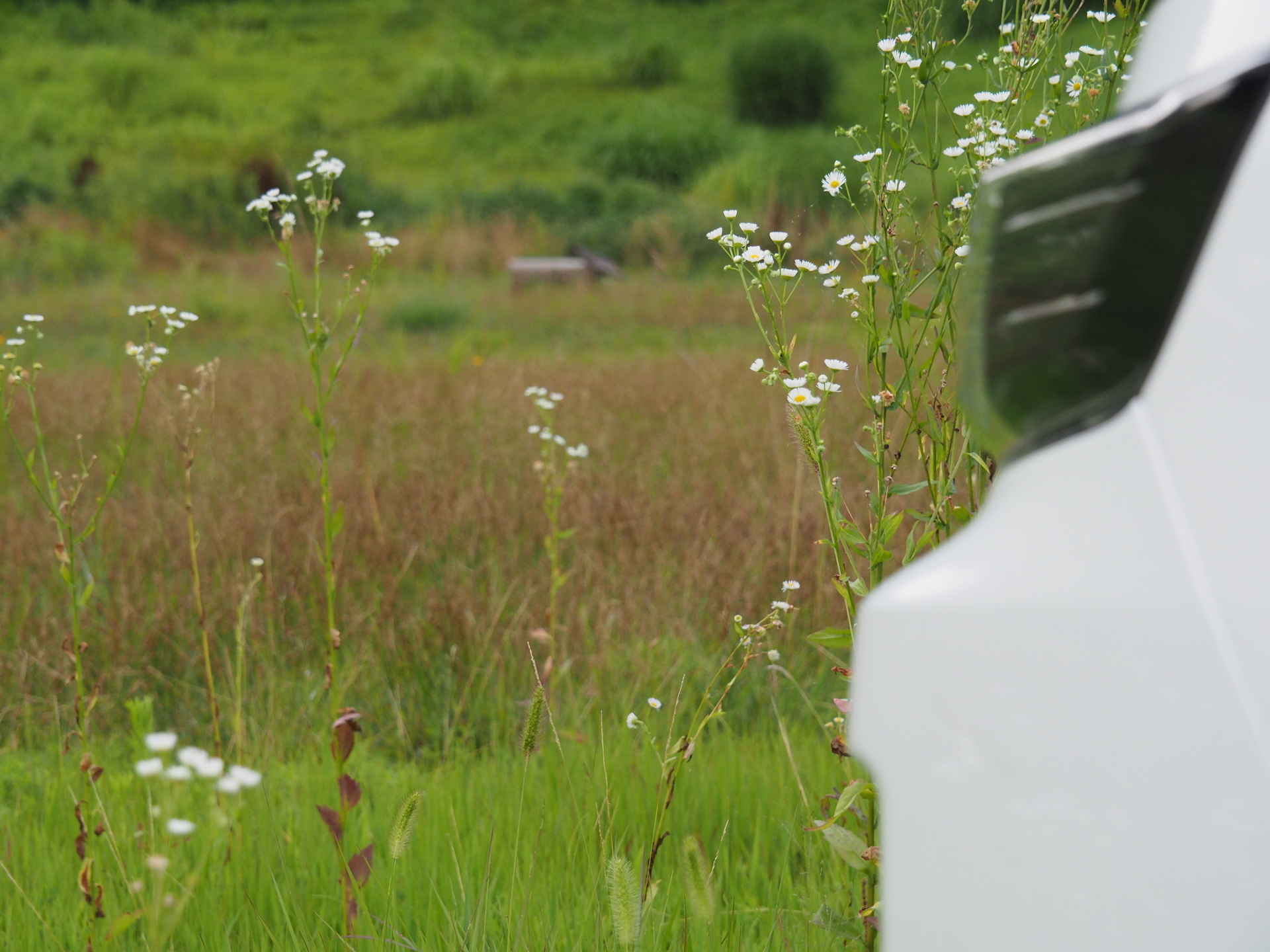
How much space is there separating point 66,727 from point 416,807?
1899 millimetres

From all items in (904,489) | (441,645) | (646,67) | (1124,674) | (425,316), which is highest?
Answer: (646,67)

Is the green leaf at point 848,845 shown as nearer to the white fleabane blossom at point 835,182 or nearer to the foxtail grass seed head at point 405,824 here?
the foxtail grass seed head at point 405,824

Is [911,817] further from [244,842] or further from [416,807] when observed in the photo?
[244,842]

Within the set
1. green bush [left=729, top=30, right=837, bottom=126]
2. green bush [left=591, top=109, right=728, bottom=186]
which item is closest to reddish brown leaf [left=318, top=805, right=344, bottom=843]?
green bush [left=591, top=109, right=728, bottom=186]

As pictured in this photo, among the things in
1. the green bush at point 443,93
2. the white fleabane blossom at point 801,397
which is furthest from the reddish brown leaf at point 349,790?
the green bush at point 443,93

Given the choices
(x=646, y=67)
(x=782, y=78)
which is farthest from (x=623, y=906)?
(x=646, y=67)

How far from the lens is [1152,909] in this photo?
0.66m

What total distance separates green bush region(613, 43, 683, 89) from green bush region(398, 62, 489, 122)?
3.93 meters

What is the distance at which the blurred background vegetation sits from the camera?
17.3 meters

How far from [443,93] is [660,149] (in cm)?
756

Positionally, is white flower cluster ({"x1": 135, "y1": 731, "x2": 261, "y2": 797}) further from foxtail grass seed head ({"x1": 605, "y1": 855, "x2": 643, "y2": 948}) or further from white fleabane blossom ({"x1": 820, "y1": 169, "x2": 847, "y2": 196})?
white fleabane blossom ({"x1": 820, "y1": 169, "x2": 847, "y2": 196})

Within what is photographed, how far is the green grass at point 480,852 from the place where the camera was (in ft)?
5.27

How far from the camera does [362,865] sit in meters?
1.50

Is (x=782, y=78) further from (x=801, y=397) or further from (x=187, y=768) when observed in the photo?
(x=187, y=768)
